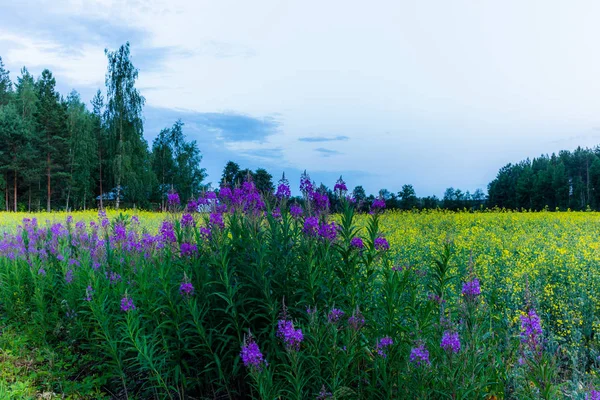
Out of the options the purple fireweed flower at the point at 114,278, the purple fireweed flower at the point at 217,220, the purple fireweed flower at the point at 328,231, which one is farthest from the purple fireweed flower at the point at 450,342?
the purple fireweed flower at the point at 114,278

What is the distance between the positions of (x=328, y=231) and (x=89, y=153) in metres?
43.9

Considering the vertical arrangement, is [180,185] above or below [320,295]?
above

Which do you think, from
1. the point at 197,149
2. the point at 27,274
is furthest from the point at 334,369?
the point at 197,149

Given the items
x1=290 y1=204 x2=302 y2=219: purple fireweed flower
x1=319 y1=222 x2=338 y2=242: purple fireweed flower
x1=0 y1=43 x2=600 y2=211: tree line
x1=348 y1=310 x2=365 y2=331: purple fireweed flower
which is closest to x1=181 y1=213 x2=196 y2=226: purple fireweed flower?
x1=290 y1=204 x2=302 y2=219: purple fireweed flower

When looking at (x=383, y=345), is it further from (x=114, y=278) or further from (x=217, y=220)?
(x=114, y=278)

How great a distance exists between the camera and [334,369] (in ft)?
9.02

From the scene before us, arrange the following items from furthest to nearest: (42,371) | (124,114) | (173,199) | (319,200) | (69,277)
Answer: (124,114)
(69,277)
(42,371)
(173,199)
(319,200)

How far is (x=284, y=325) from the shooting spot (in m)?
2.79

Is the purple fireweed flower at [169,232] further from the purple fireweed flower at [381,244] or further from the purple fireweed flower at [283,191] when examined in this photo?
the purple fireweed flower at [381,244]

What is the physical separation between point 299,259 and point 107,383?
107 inches

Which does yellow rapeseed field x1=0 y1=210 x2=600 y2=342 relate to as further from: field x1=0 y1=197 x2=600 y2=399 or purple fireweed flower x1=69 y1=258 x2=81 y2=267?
purple fireweed flower x1=69 y1=258 x2=81 y2=267

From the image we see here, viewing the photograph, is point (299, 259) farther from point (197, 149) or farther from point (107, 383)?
point (197, 149)

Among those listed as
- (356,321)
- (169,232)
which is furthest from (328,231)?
(169,232)

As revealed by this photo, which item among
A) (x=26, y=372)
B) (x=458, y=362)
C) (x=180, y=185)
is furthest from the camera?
(x=180, y=185)
